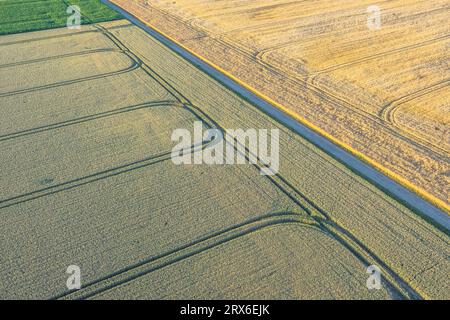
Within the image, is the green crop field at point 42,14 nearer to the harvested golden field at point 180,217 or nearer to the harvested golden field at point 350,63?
the harvested golden field at point 350,63

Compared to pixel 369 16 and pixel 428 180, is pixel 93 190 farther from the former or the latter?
pixel 369 16

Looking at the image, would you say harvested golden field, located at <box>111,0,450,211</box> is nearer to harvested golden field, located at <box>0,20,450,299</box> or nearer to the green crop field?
harvested golden field, located at <box>0,20,450,299</box>

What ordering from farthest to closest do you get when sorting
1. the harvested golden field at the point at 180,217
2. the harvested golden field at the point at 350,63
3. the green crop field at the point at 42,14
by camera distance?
1. the green crop field at the point at 42,14
2. the harvested golden field at the point at 350,63
3. the harvested golden field at the point at 180,217

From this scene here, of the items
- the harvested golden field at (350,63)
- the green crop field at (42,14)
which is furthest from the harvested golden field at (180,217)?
the green crop field at (42,14)

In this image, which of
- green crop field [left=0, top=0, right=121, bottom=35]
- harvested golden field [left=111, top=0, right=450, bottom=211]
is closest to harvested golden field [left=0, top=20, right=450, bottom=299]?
harvested golden field [left=111, top=0, right=450, bottom=211]

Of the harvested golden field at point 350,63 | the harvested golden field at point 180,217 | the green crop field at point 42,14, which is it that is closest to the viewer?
the harvested golden field at point 180,217
